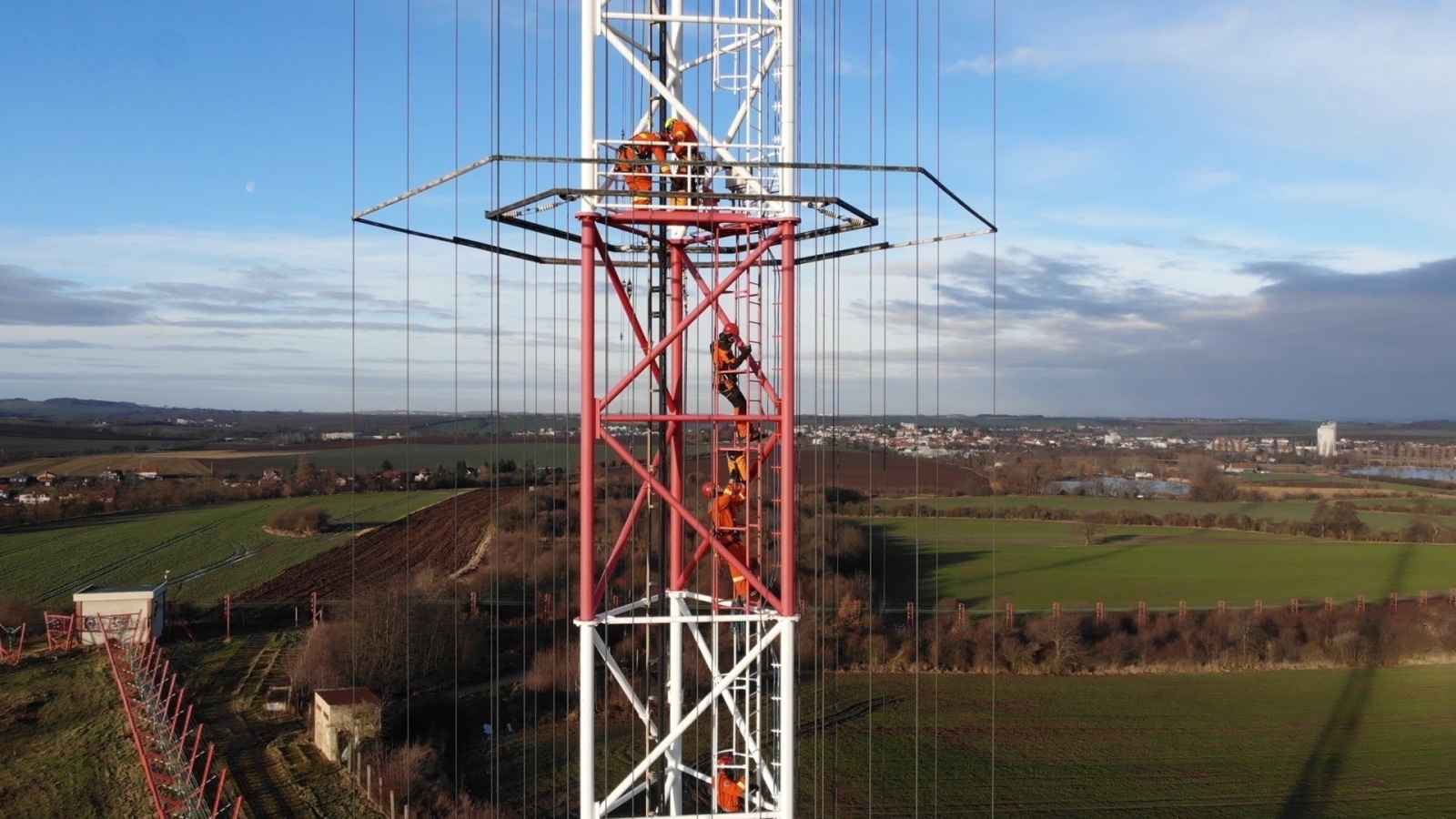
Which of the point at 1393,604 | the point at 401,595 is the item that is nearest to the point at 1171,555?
the point at 1393,604

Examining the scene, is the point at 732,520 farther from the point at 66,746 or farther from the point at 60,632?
the point at 60,632

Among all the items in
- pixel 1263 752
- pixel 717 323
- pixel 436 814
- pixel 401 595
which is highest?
pixel 717 323

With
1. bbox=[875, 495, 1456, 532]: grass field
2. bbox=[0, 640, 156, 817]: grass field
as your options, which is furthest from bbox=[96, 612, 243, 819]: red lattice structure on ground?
bbox=[875, 495, 1456, 532]: grass field

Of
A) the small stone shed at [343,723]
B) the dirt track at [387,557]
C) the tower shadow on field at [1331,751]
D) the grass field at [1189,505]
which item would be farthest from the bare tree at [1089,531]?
the small stone shed at [343,723]

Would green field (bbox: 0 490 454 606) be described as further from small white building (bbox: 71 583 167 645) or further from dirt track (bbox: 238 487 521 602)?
small white building (bbox: 71 583 167 645)

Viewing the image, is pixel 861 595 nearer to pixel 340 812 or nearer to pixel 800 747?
pixel 800 747

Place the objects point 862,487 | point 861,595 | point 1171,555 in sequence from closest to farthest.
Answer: point 861,595, point 1171,555, point 862,487
